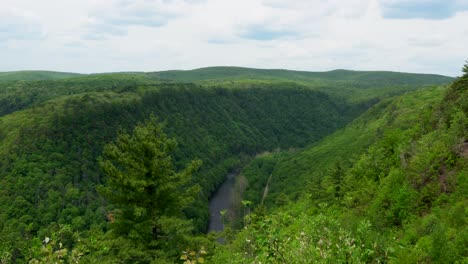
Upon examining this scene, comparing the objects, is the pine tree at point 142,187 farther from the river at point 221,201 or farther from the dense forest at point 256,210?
the river at point 221,201

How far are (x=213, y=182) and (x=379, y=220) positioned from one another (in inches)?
5228

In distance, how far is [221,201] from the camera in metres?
144

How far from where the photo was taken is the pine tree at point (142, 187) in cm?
2345

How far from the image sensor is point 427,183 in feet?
74.7

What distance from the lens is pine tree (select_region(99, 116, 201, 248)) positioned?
23453 millimetres

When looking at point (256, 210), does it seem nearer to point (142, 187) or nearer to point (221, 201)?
point (142, 187)

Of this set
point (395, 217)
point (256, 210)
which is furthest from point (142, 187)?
point (256, 210)

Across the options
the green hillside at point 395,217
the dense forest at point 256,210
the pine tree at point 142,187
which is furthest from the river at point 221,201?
the pine tree at point 142,187

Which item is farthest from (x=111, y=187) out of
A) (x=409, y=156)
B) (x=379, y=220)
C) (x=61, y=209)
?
(x=61, y=209)

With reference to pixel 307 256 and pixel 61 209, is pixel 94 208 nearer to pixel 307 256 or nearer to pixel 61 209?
pixel 61 209

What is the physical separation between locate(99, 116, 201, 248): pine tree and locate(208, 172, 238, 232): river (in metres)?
98.4

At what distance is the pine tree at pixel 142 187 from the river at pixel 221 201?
323ft

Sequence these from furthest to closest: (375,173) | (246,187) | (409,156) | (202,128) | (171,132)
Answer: (202,128), (171,132), (246,187), (375,173), (409,156)

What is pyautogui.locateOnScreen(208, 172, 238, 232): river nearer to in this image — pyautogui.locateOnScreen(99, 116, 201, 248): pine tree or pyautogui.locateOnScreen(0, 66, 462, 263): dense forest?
pyautogui.locateOnScreen(0, 66, 462, 263): dense forest
